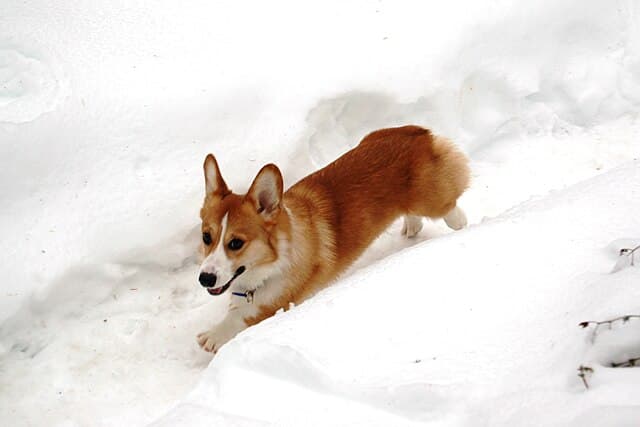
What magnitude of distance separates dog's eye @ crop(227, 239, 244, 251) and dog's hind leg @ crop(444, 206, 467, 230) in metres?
1.27

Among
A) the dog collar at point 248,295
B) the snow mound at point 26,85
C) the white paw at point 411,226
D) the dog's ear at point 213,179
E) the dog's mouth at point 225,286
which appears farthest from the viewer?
the white paw at point 411,226

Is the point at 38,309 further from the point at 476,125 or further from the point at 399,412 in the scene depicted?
the point at 476,125

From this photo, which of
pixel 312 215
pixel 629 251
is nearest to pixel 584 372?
pixel 629 251

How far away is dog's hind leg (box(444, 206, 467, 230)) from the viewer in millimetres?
3164

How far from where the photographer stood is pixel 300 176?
137 inches

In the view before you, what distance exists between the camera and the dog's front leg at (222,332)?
2711 millimetres

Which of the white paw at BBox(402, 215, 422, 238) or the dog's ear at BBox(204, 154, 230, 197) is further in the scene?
the white paw at BBox(402, 215, 422, 238)

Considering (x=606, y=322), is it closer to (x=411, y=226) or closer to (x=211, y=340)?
(x=211, y=340)

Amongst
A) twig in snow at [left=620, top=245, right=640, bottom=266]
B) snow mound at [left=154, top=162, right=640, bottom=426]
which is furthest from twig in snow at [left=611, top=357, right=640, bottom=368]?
twig in snow at [left=620, top=245, right=640, bottom=266]

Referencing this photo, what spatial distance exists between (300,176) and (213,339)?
3.95 feet

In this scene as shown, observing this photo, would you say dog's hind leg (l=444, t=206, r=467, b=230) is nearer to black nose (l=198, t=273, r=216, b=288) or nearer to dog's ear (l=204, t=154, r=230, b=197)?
dog's ear (l=204, t=154, r=230, b=197)

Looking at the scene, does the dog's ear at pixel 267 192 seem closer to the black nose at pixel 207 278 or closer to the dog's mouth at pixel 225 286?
the dog's mouth at pixel 225 286

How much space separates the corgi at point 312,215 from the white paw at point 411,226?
19 cm

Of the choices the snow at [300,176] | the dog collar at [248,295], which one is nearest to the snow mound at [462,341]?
the snow at [300,176]
